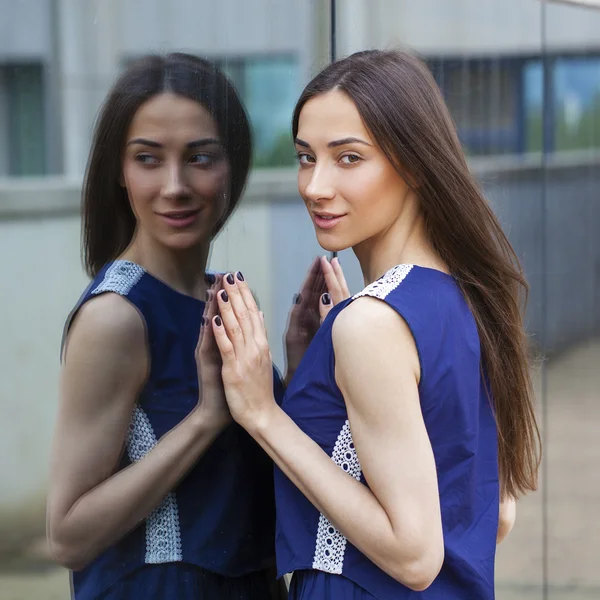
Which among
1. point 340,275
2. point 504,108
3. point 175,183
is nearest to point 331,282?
point 340,275

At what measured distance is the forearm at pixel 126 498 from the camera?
171cm

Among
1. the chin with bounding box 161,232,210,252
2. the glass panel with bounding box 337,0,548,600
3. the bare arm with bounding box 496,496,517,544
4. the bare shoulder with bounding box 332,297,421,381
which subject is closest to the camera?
the bare shoulder with bounding box 332,297,421,381

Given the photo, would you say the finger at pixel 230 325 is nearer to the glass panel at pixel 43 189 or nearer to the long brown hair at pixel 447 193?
the glass panel at pixel 43 189

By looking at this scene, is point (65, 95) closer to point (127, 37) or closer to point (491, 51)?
point (127, 37)

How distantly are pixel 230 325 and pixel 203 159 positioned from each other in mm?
285

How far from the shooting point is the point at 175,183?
A: 1752mm

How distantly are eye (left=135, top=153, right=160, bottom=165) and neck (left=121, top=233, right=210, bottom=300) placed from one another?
12 centimetres

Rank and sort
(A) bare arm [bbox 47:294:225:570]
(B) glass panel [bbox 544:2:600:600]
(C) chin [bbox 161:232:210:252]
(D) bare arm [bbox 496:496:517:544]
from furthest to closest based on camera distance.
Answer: (B) glass panel [bbox 544:2:600:600] < (D) bare arm [bbox 496:496:517:544] < (C) chin [bbox 161:232:210:252] < (A) bare arm [bbox 47:294:225:570]

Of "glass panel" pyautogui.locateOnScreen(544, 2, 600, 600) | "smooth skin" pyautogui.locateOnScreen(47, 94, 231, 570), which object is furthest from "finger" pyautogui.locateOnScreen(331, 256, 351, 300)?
"glass panel" pyautogui.locateOnScreen(544, 2, 600, 600)

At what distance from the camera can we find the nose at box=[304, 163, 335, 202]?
1.70 metres

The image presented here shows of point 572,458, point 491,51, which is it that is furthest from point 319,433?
point 572,458

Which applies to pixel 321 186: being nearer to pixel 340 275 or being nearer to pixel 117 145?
pixel 117 145

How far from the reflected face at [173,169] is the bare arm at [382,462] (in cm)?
35

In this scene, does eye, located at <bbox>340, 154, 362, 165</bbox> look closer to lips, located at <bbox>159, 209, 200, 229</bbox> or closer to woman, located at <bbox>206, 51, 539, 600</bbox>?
woman, located at <bbox>206, 51, 539, 600</bbox>
